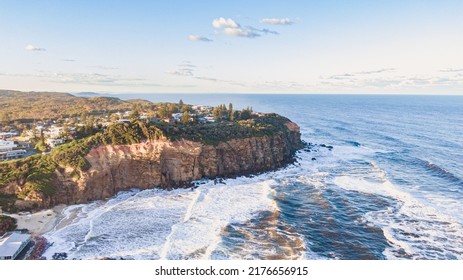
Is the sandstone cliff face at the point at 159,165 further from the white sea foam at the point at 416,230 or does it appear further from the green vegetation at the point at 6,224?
the white sea foam at the point at 416,230

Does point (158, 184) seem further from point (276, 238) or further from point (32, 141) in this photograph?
point (32, 141)

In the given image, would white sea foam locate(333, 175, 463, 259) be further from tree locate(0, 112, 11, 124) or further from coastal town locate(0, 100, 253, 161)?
tree locate(0, 112, 11, 124)

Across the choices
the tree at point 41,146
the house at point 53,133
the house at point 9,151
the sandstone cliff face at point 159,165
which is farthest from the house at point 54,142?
the sandstone cliff face at point 159,165

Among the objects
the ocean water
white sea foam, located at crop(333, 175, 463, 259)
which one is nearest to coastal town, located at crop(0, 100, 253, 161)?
the ocean water

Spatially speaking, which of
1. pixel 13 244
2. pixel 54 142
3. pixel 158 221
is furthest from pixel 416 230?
pixel 54 142

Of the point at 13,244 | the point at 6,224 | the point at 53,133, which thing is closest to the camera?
the point at 13,244

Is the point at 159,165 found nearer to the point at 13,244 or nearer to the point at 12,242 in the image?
the point at 12,242
